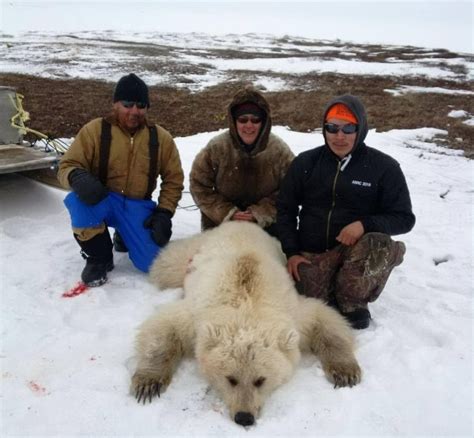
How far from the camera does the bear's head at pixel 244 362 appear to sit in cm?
256

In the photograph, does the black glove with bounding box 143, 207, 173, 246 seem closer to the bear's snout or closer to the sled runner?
the sled runner

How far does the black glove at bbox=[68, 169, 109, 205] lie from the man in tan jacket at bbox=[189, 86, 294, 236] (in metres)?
1.01

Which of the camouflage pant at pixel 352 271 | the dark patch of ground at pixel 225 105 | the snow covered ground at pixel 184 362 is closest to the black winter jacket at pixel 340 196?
the camouflage pant at pixel 352 271

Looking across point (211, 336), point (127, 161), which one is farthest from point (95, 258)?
point (211, 336)

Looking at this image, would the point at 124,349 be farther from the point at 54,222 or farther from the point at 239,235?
the point at 54,222

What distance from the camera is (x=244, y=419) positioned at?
2459 mm

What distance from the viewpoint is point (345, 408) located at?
262 cm

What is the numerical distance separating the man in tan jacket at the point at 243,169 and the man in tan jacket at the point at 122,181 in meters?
0.32

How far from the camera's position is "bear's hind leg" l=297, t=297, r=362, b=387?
2839 millimetres

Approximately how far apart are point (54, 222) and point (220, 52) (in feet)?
78.9

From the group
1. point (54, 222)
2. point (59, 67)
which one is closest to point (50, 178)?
point (54, 222)

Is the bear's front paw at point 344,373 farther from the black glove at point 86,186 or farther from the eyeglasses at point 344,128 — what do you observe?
the black glove at point 86,186

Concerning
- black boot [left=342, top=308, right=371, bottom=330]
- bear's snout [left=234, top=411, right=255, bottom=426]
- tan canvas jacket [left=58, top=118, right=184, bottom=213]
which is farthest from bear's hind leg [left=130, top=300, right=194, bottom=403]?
tan canvas jacket [left=58, top=118, right=184, bottom=213]

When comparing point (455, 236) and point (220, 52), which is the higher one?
point (455, 236)
